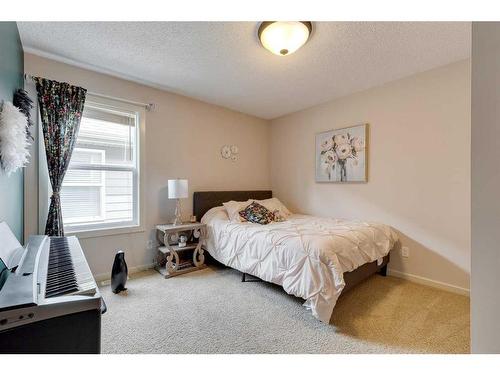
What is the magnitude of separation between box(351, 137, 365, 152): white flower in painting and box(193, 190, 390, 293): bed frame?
141 cm

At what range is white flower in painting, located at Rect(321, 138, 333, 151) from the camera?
336cm

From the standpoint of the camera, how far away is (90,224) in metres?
2.59

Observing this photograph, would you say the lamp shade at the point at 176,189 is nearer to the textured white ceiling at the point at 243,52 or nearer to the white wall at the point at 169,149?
the white wall at the point at 169,149

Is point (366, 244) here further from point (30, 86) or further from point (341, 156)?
point (30, 86)

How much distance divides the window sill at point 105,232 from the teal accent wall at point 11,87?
1.54ft

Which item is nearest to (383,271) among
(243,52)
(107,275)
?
(243,52)

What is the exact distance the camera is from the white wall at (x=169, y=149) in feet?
8.32

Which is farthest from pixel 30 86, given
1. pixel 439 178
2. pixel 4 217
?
pixel 439 178

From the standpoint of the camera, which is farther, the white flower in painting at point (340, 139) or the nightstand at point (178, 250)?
the white flower in painting at point (340, 139)

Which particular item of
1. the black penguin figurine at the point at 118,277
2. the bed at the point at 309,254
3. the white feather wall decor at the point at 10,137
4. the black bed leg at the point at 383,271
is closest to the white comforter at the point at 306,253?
the bed at the point at 309,254

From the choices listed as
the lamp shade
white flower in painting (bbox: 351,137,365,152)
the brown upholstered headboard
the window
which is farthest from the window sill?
white flower in painting (bbox: 351,137,365,152)

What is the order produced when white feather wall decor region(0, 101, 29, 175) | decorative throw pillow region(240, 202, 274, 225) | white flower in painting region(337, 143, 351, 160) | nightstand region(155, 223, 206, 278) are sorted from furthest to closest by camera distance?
1. white flower in painting region(337, 143, 351, 160)
2. decorative throw pillow region(240, 202, 274, 225)
3. nightstand region(155, 223, 206, 278)
4. white feather wall decor region(0, 101, 29, 175)

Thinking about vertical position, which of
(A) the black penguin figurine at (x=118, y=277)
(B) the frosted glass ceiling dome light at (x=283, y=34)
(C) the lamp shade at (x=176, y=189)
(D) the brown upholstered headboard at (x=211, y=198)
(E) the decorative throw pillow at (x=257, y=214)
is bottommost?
(A) the black penguin figurine at (x=118, y=277)

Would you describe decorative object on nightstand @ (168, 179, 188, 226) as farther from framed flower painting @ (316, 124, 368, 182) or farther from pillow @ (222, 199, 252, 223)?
framed flower painting @ (316, 124, 368, 182)
